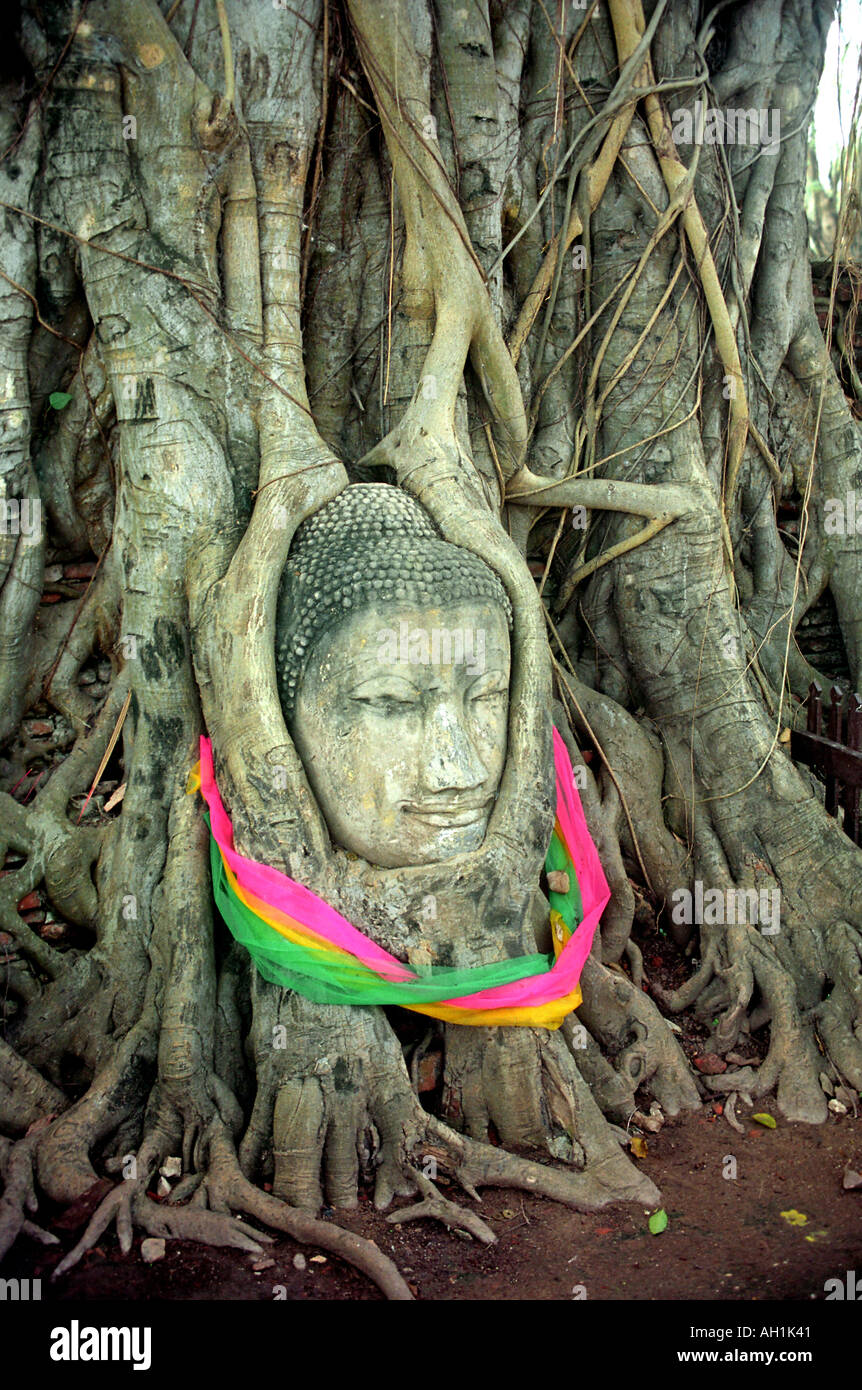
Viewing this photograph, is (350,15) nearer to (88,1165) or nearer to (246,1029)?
(246,1029)

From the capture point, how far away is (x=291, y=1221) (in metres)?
3.05

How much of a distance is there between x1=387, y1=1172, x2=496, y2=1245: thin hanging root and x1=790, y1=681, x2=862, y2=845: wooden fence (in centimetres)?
249

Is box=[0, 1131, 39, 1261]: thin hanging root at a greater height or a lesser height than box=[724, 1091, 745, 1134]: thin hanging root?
greater

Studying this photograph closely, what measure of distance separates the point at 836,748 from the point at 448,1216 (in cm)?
273

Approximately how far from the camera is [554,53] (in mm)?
4824

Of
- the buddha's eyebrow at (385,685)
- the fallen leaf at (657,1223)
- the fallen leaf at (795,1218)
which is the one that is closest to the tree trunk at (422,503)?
the fallen leaf at (657,1223)

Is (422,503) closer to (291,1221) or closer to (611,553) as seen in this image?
(611,553)

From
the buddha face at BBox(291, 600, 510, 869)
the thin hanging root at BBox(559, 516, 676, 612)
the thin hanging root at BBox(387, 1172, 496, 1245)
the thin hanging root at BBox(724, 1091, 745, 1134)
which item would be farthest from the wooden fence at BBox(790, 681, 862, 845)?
the thin hanging root at BBox(387, 1172, 496, 1245)

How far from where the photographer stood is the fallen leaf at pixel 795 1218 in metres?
3.26

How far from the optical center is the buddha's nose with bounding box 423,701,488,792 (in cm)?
346

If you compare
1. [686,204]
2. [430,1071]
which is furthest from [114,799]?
[686,204]

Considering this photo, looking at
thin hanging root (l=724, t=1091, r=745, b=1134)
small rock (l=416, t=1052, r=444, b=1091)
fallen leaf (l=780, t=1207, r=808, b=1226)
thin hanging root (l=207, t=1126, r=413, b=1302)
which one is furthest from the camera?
thin hanging root (l=724, t=1091, r=745, b=1134)

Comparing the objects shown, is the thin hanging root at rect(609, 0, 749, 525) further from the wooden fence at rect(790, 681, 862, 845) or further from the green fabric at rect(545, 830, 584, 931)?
the green fabric at rect(545, 830, 584, 931)

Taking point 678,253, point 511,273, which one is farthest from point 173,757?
point 678,253
